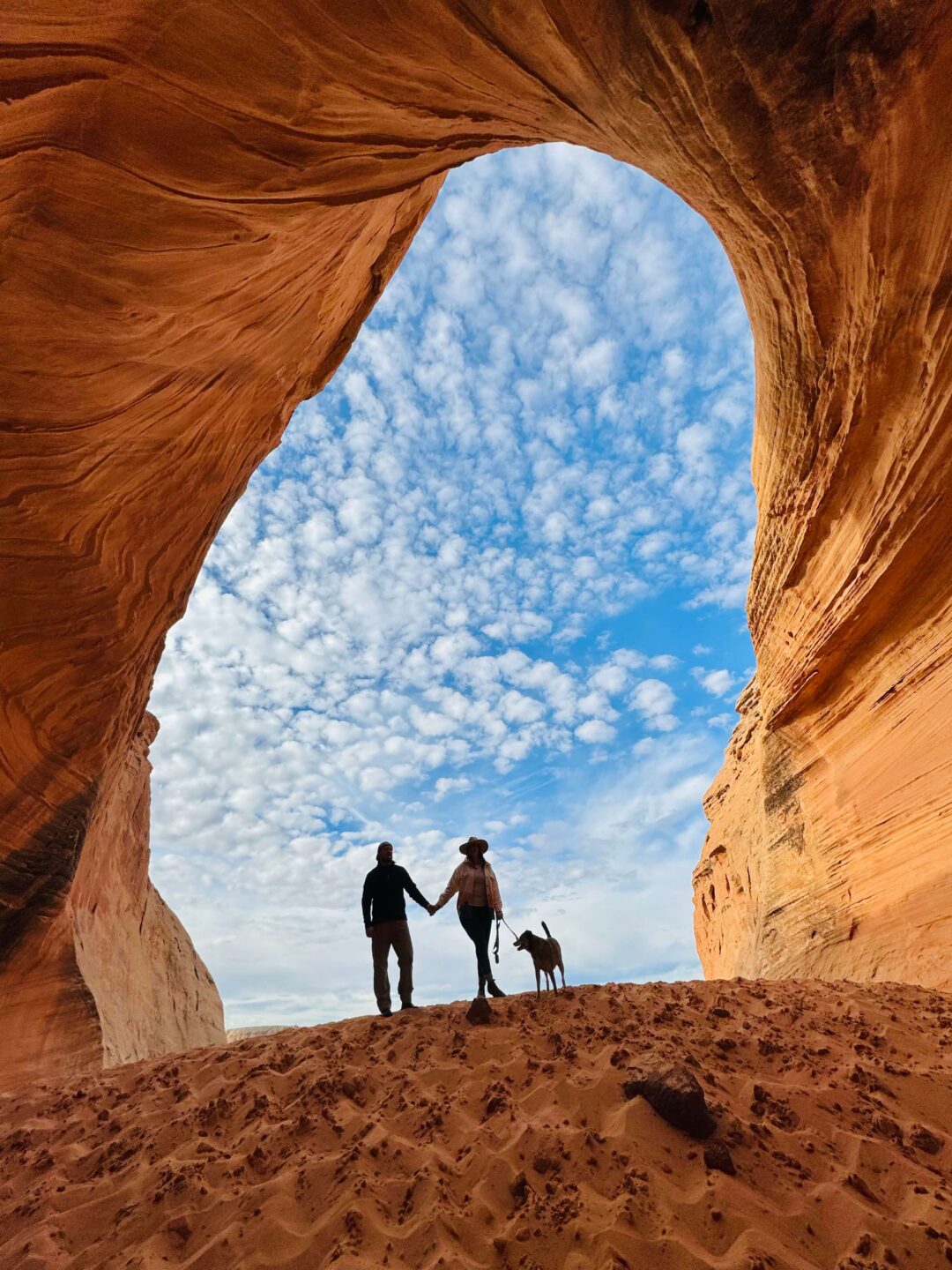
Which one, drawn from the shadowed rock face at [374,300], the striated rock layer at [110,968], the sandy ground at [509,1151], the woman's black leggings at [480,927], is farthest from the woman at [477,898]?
the striated rock layer at [110,968]

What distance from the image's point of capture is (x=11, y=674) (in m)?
6.94

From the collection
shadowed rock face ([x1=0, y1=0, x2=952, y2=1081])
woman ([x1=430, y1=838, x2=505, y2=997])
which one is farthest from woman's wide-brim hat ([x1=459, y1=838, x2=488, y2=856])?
shadowed rock face ([x1=0, y1=0, x2=952, y2=1081])

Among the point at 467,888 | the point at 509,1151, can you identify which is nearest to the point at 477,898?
the point at 467,888

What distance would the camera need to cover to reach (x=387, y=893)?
6086mm

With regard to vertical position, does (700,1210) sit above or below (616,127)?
below

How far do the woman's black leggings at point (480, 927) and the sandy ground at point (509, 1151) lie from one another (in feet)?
3.62

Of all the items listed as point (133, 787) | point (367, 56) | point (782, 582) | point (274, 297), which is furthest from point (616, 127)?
point (133, 787)

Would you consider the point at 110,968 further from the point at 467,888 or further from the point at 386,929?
the point at 467,888

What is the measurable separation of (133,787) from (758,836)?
10.2 metres

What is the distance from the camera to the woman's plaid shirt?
6.14 meters

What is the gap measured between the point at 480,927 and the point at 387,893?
0.87 meters

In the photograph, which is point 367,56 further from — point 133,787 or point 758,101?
point 133,787

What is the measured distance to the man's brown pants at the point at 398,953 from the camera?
6012 mm

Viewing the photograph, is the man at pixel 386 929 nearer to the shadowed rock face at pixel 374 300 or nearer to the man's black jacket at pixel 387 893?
the man's black jacket at pixel 387 893
